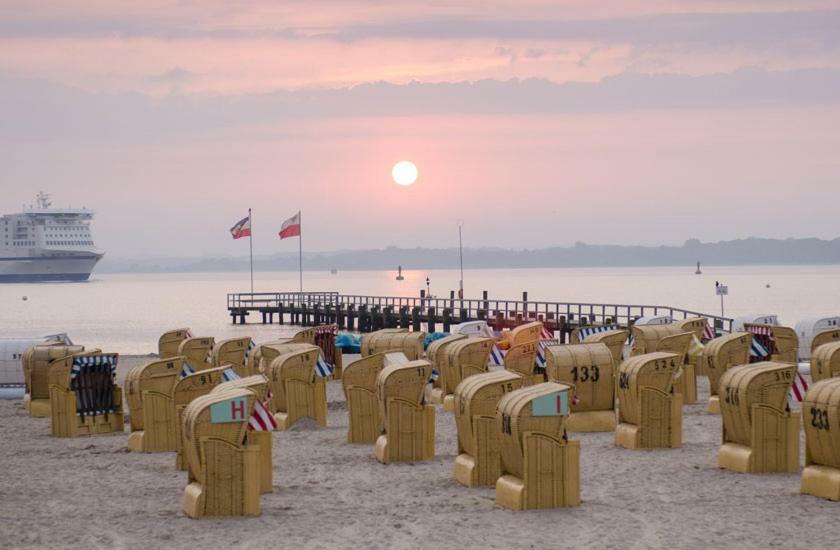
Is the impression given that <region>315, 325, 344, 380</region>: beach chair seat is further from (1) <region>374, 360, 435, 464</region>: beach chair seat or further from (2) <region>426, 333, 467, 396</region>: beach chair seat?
(1) <region>374, 360, 435, 464</region>: beach chair seat

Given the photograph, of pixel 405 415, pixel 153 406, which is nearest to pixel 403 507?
pixel 405 415

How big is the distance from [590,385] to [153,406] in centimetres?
699

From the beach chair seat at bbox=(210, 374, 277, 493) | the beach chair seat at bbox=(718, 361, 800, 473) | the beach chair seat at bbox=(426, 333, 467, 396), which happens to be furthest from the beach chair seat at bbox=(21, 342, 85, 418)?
the beach chair seat at bbox=(718, 361, 800, 473)

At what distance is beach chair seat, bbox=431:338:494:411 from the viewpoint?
955 inches

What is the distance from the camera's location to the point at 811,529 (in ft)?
43.7

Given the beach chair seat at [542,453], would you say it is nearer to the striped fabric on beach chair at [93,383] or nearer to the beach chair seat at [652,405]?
the beach chair seat at [652,405]

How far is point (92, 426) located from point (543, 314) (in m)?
38.6

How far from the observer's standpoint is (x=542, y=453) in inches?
567

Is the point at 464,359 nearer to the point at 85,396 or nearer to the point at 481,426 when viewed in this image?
the point at 85,396

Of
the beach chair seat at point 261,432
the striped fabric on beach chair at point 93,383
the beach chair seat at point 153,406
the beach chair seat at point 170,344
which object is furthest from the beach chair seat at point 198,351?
the beach chair seat at point 261,432

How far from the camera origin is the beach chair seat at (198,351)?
30.2 m

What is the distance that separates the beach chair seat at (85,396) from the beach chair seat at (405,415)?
689cm

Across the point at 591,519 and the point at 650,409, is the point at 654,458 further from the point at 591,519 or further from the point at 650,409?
the point at 591,519

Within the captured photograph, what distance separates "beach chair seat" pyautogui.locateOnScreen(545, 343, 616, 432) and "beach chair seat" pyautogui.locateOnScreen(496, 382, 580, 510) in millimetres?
6400
